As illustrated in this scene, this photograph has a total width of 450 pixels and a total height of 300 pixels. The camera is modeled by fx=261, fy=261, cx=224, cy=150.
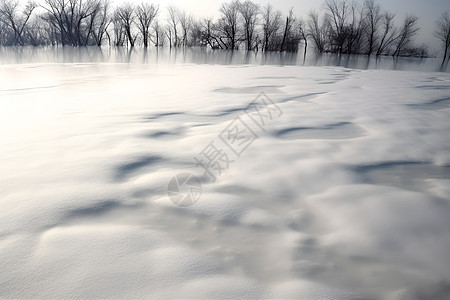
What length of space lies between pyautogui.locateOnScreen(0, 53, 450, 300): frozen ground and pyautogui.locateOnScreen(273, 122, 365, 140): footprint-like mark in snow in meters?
0.02

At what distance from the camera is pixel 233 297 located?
0.71 m

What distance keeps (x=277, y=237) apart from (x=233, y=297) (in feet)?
0.98

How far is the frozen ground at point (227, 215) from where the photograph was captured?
0.76 meters

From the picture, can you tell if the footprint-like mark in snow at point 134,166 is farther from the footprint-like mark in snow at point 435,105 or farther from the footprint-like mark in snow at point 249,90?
the footprint-like mark in snow at point 435,105

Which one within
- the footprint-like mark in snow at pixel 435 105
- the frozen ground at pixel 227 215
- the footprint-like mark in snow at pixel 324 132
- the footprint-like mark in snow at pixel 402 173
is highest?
the footprint-like mark in snow at pixel 435 105

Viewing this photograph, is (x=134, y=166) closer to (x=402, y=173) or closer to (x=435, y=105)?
(x=402, y=173)

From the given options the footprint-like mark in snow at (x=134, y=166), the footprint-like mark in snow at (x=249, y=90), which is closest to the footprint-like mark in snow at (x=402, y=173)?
the footprint-like mark in snow at (x=134, y=166)

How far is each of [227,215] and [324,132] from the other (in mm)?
1395

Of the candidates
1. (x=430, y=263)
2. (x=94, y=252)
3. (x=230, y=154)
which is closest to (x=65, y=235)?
(x=94, y=252)

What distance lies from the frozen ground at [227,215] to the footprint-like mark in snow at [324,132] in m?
0.02

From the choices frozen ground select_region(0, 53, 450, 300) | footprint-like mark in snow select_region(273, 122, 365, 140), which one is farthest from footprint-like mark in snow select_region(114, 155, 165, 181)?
footprint-like mark in snow select_region(273, 122, 365, 140)

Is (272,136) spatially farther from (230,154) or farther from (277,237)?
(277,237)

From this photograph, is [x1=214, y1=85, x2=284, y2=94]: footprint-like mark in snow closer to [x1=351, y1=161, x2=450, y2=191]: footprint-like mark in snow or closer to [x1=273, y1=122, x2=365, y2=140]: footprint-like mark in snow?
[x1=273, y1=122, x2=365, y2=140]: footprint-like mark in snow

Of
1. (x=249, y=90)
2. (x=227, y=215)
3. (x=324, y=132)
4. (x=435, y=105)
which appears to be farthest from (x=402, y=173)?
(x=249, y=90)
